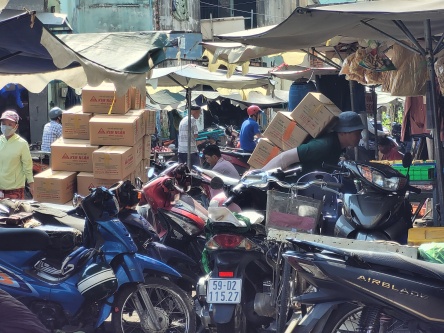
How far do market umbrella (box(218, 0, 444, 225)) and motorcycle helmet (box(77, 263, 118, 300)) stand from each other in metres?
2.30

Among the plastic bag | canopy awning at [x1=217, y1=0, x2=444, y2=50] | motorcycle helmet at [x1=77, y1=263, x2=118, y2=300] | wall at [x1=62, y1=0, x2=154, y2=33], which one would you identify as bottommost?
motorcycle helmet at [x1=77, y1=263, x2=118, y2=300]

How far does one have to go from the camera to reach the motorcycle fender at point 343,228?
17.6ft

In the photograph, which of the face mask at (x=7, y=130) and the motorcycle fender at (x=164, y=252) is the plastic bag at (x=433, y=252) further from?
the face mask at (x=7, y=130)

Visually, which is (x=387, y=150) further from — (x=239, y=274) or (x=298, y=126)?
(x=239, y=274)

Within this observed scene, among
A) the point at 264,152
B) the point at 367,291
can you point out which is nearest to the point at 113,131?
the point at 264,152

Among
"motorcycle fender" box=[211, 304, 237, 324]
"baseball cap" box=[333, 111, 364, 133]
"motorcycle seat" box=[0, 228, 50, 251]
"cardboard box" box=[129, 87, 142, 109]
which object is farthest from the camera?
"cardboard box" box=[129, 87, 142, 109]

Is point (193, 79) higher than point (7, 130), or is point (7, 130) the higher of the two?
point (193, 79)

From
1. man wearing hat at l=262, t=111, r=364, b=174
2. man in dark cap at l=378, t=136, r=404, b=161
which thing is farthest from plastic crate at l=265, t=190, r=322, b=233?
man in dark cap at l=378, t=136, r=404, b=161

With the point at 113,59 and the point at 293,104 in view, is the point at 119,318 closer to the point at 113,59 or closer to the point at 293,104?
the point at 113,59

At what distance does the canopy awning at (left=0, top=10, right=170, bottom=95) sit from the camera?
554cm

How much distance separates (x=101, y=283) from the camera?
5.45 metres

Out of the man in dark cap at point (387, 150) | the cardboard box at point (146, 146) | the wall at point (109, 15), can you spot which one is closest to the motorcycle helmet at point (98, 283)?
the cardboard box at point (146, 146)

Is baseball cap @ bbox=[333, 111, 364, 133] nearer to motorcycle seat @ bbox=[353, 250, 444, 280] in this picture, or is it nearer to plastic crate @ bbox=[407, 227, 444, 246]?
plastic crate @ bbox=[407, 227, 444, 246]

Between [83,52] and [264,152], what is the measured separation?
136 inches
